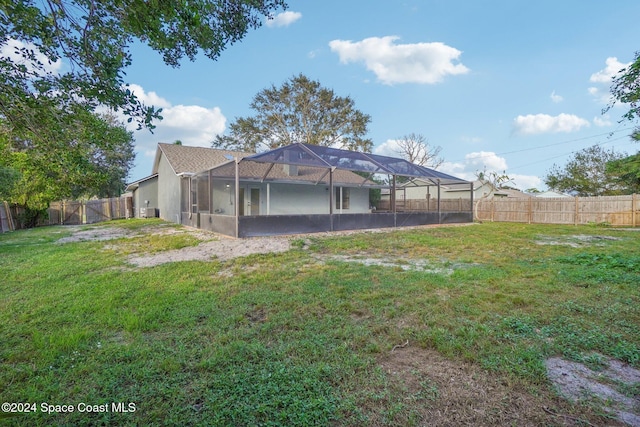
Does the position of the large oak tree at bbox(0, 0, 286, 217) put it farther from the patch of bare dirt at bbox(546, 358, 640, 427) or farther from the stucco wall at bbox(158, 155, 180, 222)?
the stucco wall at bbox(158, 155, 180, 222)

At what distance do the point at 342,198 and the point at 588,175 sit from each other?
23.6 meters

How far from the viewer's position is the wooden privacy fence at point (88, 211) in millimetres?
16703

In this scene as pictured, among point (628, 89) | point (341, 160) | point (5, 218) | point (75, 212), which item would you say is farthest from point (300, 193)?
point (75, 212)

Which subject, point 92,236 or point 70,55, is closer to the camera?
point 70,55

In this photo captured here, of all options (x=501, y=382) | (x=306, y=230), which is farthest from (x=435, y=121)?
(x=501, y=382)

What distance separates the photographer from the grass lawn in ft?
5.38

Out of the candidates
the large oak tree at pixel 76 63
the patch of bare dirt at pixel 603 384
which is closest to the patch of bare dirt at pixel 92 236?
the large oak tree at pixel 76 63

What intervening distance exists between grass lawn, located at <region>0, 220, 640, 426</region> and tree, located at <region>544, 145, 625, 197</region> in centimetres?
2711

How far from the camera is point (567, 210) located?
15031mm

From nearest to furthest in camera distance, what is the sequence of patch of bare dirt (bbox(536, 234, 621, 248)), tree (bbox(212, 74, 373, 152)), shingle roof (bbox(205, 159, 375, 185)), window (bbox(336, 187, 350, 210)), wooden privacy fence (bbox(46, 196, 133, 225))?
patch of bare dirt (bbox(536, 234, 621, 248)), shingle roof (bbox(205, 159, 375, 185)), wooden privacy fence (bbox(46, 196, 133, 225)), window (bbox(336, 187, 350, 210)), tree (bbox(212, 74, 373, 152))

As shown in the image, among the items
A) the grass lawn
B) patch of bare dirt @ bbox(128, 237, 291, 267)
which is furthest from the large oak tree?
patch of bare dirt @ bbox(128, 237, 291, 267)

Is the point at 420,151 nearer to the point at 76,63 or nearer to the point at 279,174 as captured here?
the point at 279,174

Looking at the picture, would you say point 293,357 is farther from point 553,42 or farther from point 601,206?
point 601,206

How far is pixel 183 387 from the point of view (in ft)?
6.02
